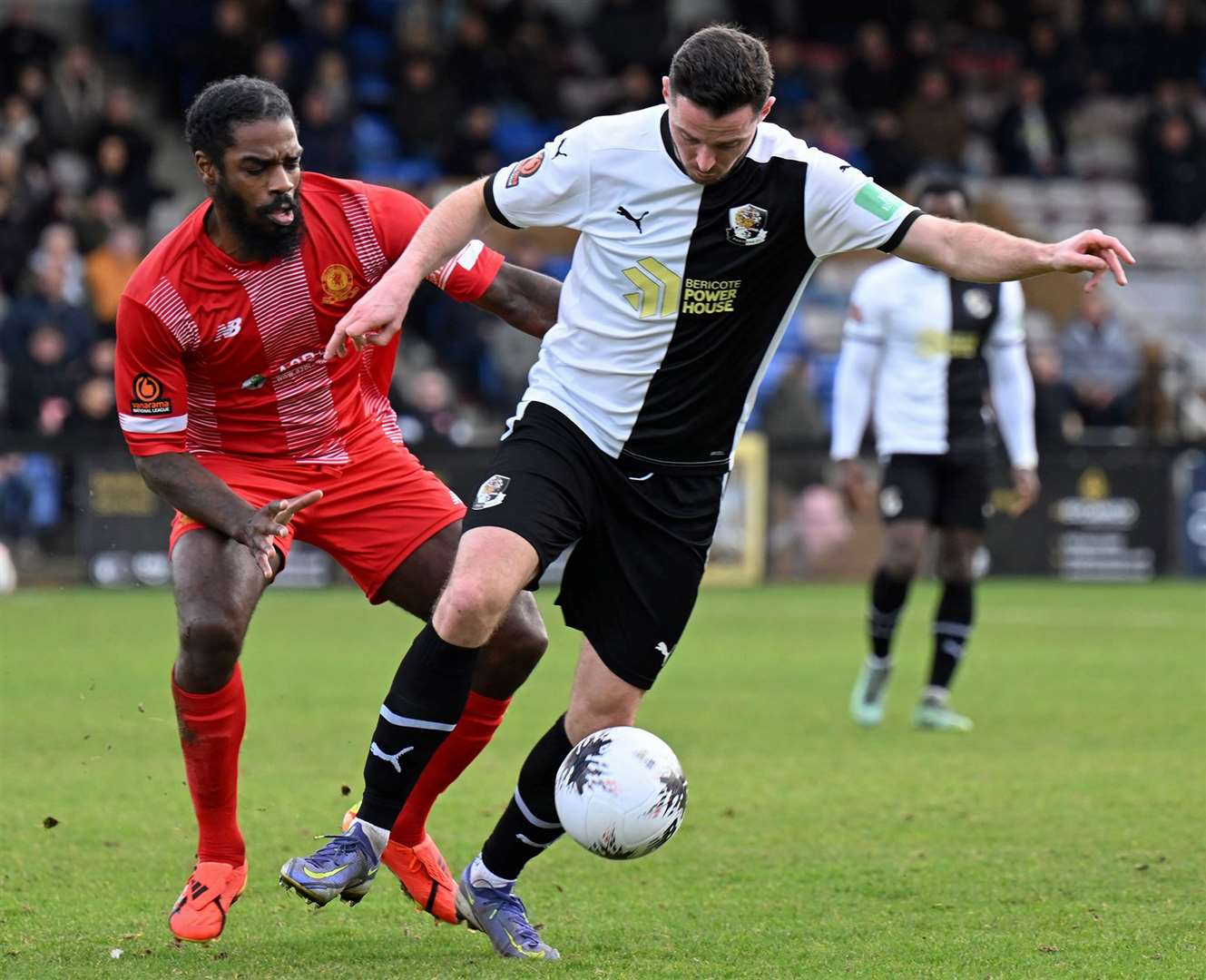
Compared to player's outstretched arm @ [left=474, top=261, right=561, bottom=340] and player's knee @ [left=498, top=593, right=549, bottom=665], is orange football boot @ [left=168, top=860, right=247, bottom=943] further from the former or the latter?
player's outstretched arm @ [left=474, top=261, right=561, bottom=340]

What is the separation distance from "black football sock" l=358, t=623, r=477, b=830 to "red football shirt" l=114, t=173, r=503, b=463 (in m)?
1.05

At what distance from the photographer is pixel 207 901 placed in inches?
209

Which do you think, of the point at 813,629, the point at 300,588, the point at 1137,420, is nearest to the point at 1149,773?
the point at 813,629

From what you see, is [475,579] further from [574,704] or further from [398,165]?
[398,165]

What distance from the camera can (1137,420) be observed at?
65.6 ft

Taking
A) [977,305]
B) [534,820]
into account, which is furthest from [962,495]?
[534,820]

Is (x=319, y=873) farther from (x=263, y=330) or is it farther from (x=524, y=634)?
(x=263, y=330)

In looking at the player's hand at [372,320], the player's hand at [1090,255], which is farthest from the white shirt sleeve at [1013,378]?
the player's hand at [372,320]

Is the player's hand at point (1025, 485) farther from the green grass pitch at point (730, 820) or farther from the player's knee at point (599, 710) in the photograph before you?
the player's knee at point (599, 710)

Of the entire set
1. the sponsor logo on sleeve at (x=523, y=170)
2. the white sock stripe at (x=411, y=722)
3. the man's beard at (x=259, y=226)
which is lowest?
the white sock stripe at (x=411, y=722)

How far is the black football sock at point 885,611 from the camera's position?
9.78 m

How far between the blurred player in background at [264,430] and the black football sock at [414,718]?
0.56 m

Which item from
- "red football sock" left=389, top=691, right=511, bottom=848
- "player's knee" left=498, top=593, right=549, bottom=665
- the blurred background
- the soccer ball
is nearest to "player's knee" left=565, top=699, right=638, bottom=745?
the soccer ball

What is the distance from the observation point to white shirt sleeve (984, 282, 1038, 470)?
10.0 m
